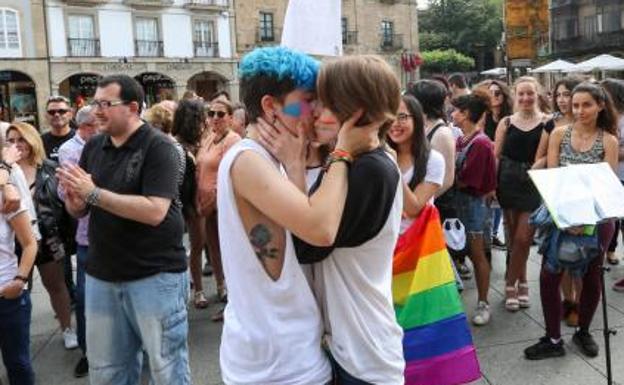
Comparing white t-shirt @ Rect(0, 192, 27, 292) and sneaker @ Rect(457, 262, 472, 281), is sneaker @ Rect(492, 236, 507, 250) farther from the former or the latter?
white t-shirt @ Rect(0, 192, 27, 292)

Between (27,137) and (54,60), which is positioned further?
(54,60)

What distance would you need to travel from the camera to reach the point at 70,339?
15.7 feet

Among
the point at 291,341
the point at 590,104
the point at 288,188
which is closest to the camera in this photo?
the point at 288,188

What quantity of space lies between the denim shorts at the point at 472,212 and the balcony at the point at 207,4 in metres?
32.0

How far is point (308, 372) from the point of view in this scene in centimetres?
189

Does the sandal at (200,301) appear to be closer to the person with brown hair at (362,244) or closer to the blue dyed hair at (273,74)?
the person with brown hair at (362,244)

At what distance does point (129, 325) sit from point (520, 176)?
3.45 m

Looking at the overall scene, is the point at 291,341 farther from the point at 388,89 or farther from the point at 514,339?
the point at 514,339

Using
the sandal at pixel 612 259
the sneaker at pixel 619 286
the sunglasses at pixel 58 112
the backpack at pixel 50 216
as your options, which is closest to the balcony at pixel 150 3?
the sunglasses at pixel 58 112

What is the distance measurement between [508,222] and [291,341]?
3.95m

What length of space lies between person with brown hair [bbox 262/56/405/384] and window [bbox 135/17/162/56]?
3350cm

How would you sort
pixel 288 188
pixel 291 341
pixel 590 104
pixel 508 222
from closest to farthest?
pixel 288 188, pixel 291 341, pixel 590 104, pixel 508 222

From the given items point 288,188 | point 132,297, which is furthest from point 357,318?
point 132,297

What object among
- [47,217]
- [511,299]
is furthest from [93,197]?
[511,299]
